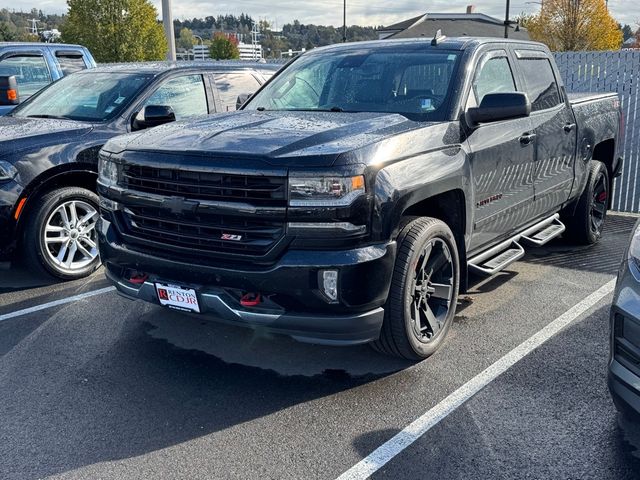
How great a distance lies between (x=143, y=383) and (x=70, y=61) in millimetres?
7261

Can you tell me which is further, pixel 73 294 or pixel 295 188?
pixel 73 294

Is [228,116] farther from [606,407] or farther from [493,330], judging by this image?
[606,407]

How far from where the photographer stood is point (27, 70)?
926cm

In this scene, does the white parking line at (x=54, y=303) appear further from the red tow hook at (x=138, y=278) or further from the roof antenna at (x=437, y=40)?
the roof antenna at (x=437, y=40)

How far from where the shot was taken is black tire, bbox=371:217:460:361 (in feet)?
12.2

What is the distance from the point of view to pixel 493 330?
4.64 metres

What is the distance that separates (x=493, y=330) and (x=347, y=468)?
198cm

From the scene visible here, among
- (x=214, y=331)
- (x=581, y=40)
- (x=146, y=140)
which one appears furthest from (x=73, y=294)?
(x=581, y=40)

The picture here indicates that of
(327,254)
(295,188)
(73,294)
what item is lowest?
(73,294)

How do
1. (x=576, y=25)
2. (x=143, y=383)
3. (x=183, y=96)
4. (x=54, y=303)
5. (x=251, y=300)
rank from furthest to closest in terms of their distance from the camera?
1. (x=576, y=25)
2. (x=183, y=96)
3. (x=54, y=303)
4. (x=143, y=383)
5. (x=251, y=300)

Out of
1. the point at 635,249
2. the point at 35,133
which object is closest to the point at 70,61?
the point at 35,133

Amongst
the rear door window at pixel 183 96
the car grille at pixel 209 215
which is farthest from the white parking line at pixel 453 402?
the rear door window at pixel 183 96

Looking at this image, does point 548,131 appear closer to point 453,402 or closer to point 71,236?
point 453,402

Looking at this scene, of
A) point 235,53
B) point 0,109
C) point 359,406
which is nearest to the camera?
point 359,406
